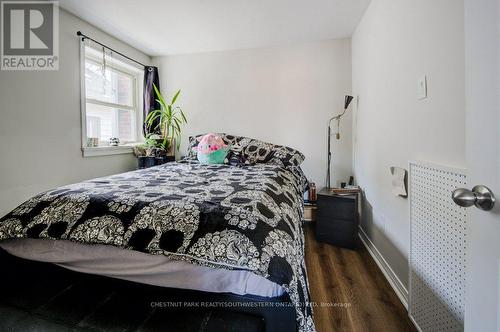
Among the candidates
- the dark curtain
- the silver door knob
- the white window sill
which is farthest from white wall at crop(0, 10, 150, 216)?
the silver door knob

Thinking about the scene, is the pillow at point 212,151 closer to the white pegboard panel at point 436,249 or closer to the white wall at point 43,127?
the white wall at point 43,127

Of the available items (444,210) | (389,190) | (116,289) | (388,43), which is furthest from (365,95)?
(116,289)

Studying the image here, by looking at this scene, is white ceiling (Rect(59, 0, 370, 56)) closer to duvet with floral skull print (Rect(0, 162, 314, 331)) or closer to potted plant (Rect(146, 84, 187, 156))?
potted plant (Rect(146, 84, 187, 156))

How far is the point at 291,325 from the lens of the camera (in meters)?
0.88

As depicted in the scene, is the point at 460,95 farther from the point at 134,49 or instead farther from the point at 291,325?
the point at 134,49

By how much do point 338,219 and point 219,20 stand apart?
2311mm

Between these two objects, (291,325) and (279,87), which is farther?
(279,87)

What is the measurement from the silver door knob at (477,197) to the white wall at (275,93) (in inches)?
98.1

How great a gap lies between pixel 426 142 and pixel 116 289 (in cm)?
173

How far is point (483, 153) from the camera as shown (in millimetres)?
521

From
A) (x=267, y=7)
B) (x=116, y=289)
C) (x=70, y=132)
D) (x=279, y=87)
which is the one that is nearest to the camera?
(x=116, y=289)

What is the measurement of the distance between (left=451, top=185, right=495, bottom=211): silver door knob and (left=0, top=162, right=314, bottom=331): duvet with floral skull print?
0.58m

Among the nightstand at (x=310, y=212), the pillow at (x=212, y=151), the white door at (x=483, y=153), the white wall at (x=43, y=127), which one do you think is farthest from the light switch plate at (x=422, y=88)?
the white wall at (x=43, y=127)

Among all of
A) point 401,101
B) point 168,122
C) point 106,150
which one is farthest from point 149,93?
point 401,101
